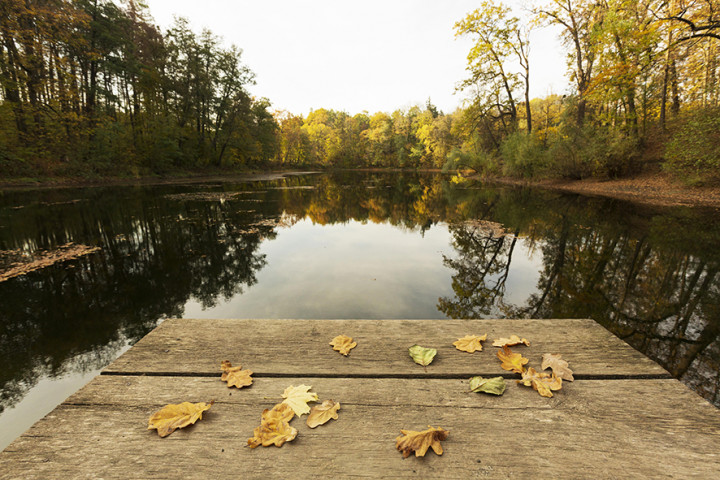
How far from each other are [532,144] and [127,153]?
33.1m

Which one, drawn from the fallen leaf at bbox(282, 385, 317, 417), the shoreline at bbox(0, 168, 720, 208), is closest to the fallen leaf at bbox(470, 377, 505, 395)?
the fallen leaf at bbox(282, 385, 317, 417)

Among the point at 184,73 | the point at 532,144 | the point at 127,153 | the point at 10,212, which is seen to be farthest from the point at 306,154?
the point at 10,212

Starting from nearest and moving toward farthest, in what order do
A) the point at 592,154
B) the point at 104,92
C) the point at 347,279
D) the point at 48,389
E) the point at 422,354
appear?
1. the point at 422,354
2. the point at 48,389
3. the point at 347,279
4. the point at 592,154
5. the point at 104,92

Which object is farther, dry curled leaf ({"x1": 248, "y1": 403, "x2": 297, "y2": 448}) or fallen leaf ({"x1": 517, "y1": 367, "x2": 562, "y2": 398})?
fallen leaf ({"x1": 517, "y1": 367, "x2": 562, "y2": 398})

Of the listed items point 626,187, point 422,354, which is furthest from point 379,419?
point 626,187

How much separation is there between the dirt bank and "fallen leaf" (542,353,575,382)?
47.4 ft

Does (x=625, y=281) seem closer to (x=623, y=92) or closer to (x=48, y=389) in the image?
(x=48, y=389)

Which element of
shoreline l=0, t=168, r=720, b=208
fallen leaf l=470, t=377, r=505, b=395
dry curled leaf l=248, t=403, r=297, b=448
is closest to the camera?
dry curled leaf l=248, t=403, r=297, b=448

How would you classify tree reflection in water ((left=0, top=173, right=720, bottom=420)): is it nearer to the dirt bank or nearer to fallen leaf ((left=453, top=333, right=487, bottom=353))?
fallen leaf ((left=453, top=333, right=487, bottom=353))

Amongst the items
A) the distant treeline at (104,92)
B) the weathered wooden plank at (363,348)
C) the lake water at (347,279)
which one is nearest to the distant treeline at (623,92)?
the lake water at (347,279)

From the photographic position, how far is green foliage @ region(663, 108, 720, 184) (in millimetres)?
10812

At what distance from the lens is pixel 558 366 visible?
1.54 meters

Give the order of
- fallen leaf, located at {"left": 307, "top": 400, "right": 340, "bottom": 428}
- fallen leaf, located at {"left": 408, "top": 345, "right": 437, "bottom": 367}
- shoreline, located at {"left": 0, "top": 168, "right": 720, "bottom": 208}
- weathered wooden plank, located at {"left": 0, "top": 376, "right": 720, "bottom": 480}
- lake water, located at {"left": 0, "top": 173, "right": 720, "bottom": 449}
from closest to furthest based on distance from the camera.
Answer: weathered wooden plank, located at {"left": 0, "top": 376, "right": 720, "bottom": 480} → fallen leaf, located at {"left": 307, "top": 400, "right": 340, "bottom": 428} → fallen leaf, located at {"left": 408, "top": 345, "right": 437, "bottom": 367} → lake water, located at {"left": 0, "top": 173, "right": 720, "bottom": 449} → shoreline, located at {"left": 0, "top": 168, "right": 720, "bottom": 208}

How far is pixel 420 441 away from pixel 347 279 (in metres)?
3.94
